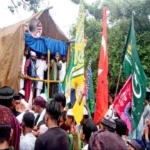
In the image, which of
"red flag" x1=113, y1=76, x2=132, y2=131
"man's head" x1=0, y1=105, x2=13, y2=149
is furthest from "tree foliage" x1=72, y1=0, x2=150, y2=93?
"man's head" x1=0, y1=105, x2=13, y2=149

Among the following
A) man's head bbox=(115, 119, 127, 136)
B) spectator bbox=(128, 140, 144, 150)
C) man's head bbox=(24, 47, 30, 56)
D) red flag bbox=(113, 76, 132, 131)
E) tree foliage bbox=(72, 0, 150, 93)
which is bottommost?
spectator bbox=(128, 140, 144, 150)

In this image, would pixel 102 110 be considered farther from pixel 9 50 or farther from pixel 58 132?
pixel 9 50

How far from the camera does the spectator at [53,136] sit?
299cm

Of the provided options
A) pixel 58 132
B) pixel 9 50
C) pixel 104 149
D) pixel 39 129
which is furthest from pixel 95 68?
pixel 104 149

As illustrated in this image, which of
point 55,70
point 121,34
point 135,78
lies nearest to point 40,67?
point 55,70

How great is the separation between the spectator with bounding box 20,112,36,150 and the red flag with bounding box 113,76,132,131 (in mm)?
1461

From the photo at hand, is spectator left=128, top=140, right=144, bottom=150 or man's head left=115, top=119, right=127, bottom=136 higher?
man's head left=115, top=119, right=127, bottom=136

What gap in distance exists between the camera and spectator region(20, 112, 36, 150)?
11.0 ft

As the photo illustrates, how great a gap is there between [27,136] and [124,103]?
A: 5.61 ft

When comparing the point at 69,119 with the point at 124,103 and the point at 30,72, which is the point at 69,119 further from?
the point at 30,72

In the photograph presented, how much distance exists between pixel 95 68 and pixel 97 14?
4551mm

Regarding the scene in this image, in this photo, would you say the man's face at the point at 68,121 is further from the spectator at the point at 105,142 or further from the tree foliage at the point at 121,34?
the tree foliage at the point at 121,34

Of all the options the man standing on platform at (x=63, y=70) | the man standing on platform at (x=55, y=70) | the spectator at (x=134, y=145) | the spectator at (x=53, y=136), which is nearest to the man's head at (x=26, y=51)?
the man standing on platform at (x=55, y=70)

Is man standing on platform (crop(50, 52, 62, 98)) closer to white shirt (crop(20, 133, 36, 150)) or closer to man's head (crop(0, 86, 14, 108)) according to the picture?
man's head (crop(0, 86, 14, 108))
